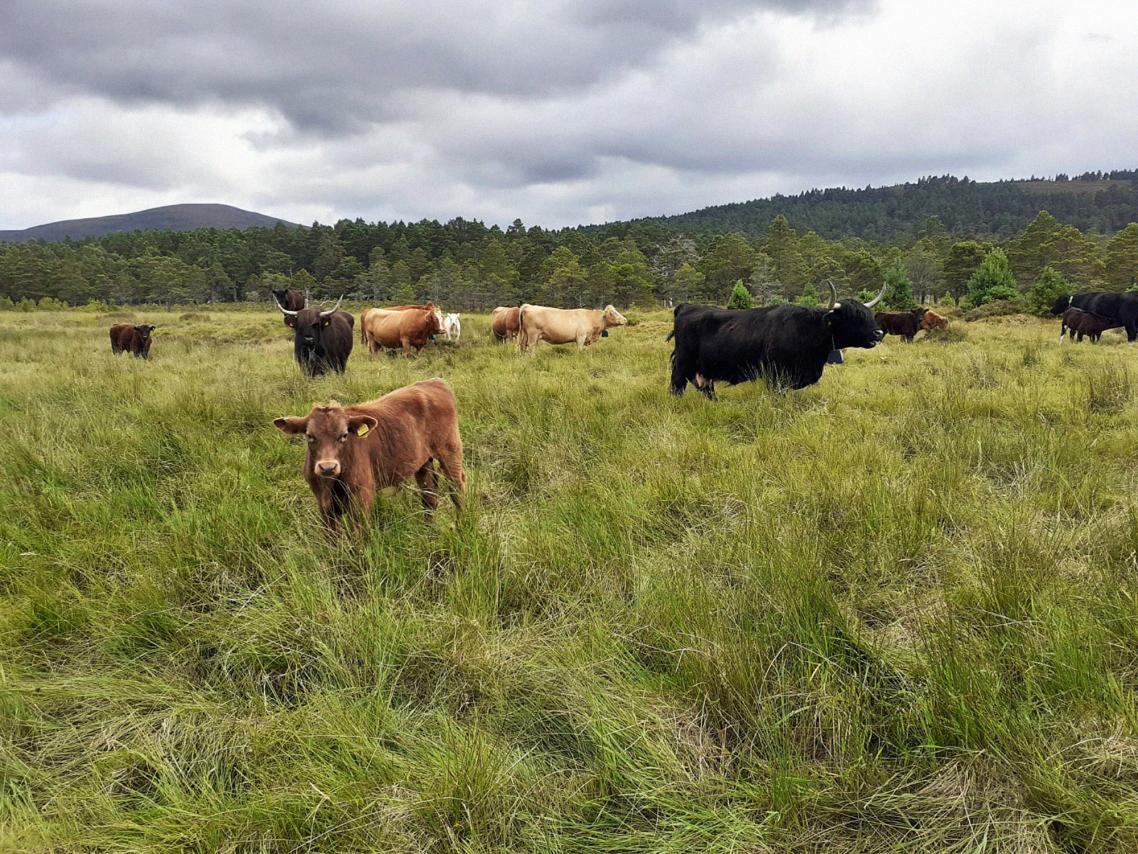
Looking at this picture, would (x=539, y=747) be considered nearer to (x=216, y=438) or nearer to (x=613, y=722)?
(x=613, y=722)

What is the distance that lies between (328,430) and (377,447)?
48 cm

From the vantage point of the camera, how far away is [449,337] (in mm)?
19203

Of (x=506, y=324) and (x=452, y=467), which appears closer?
(x=452, y=467)

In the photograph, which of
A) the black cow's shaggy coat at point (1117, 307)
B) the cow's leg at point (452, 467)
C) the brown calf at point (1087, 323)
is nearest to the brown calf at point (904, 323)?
the brown calf at point (1087, 323)

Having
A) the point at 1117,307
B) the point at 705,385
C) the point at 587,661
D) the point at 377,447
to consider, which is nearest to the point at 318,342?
the point at 705,385

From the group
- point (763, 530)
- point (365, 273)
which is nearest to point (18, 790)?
point (763, 530)

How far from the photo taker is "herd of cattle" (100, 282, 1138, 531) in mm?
3268

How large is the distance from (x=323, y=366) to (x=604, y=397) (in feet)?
19.7

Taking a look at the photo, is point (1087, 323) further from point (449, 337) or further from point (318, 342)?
point (318, 342)

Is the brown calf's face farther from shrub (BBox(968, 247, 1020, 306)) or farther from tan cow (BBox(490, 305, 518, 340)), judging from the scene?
shrub (BBox(968, 247, 1020, 306))

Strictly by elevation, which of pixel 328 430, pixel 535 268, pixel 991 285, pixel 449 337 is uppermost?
pixel 535 268

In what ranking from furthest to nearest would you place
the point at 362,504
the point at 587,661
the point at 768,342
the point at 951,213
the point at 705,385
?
the point at 951,213
the point at 705,385
the point at 768,342
the point at 362,504
the point at 587,661

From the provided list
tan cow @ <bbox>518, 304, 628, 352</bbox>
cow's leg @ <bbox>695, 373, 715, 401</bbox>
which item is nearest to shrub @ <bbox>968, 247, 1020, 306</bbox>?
tan cow @ <bbox>518, 304, 628, 352</bbox>

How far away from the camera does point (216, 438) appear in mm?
5551
